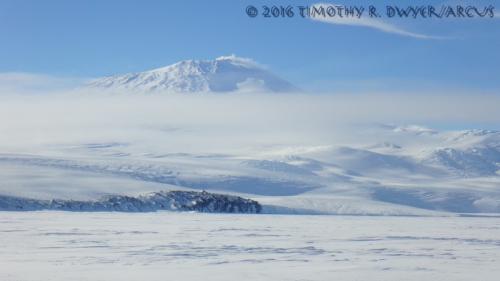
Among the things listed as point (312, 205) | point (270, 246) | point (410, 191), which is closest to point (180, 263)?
point (270, 246)

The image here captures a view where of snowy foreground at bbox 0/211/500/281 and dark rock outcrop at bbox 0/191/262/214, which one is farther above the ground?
dark rock outcrop at bbox 0/191/262/214

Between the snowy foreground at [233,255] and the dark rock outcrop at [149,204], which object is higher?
the dark rock outcrop at [149,204]

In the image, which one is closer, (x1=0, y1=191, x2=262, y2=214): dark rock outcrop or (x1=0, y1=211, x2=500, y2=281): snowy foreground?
(x1=0, y1=211, x2=500, y2=281): snowy foreground

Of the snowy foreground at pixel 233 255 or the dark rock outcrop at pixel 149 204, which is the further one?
the dark rock outcrop at pixel 149 204

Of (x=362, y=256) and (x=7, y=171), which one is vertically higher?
(x=7, y=171)

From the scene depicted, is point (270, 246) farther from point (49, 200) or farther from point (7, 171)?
point (7, 171)

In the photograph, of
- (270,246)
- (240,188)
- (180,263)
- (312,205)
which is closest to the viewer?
(180,263)

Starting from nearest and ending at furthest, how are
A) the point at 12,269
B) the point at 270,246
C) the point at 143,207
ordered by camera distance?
the point at 12,269 < the point at 270,246 < the point at 143,207

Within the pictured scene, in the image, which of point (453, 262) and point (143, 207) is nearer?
point (453, 262)
